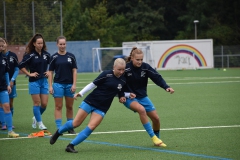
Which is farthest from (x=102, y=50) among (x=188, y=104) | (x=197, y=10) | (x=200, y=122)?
(x=200, y=122)

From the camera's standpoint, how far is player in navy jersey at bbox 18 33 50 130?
1232cm

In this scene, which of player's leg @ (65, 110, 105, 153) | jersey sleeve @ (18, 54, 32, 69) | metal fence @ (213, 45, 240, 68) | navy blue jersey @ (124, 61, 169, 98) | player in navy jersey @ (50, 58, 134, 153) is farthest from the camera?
metal fence @ (213, 45, 240, 68)

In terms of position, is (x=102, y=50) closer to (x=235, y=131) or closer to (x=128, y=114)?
(x=128, y=114)

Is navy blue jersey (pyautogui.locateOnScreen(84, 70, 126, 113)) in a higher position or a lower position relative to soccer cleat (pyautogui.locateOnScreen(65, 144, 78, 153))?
higher

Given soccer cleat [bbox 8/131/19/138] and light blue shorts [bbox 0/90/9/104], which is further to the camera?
light blue shorts [bbox 0/90/9/104]

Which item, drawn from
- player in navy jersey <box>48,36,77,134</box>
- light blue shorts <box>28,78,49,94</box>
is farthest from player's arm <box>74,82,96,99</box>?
light blue shorts <box>28,78,49,94</box>

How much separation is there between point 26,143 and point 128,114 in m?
5.39

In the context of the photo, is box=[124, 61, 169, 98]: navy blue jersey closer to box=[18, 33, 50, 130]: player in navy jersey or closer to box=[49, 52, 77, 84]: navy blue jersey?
box=[49, 52, 77, 84]: navy blue jersey

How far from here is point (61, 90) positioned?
38.3ft

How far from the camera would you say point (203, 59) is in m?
45.5

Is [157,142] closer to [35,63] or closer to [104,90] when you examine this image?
[104,90]

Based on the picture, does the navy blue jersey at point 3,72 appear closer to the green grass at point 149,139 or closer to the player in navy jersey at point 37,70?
the player in navy jersey at point 37,70

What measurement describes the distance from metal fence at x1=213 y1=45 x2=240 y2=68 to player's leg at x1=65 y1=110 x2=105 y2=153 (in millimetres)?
42455

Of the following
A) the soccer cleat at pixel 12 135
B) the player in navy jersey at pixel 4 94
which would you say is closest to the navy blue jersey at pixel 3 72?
the player in navy jersey at pixel 4 94
